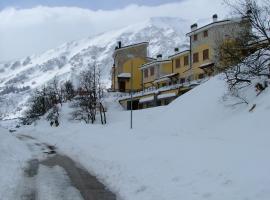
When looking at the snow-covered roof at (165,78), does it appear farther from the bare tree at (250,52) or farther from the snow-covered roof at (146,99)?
the bare tree at (250,52)

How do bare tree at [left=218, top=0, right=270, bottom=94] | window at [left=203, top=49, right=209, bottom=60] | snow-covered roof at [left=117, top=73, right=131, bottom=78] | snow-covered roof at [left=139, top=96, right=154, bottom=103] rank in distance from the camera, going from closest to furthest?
bare tree at [left=218, top=0, right=270, bottom=94] < window at [left=203, top=49, right=209, bottom=60] < snow-covered roof at [left=139, top=96, right=154, bottom=103] < snow-covered roof at [left=117, top=73, right=131, bottom=78]

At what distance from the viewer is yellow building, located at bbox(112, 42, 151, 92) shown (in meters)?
88.9

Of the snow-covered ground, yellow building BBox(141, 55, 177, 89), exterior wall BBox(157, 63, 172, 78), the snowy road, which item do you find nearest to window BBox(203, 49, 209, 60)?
yellow building BBox(141, 55, 177, 89)

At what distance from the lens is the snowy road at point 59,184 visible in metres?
14.8

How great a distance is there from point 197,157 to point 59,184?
5366 millimetres

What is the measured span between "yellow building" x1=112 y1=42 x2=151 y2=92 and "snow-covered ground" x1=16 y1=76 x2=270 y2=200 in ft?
166

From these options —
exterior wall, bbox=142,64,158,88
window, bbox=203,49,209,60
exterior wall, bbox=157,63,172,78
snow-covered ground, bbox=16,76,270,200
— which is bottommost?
snow-covered ground, bbox=16,76,270,200

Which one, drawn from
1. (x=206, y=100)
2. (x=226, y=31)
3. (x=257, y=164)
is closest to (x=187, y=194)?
(x=257, y=164)

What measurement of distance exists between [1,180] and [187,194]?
7802mm

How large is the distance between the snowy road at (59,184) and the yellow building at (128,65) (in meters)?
64.6

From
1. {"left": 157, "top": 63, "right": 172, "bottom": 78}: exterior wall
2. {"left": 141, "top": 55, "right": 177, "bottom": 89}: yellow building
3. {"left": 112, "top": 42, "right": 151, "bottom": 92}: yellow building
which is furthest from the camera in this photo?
{"left": 112, "top": 42, "right": 151, "bottom": 92}: yellow building

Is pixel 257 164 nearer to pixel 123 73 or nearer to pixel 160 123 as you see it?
pixel 160 123

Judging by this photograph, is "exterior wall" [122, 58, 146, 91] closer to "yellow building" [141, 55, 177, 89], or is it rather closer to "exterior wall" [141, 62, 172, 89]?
"yellow building" [141, 55, 177, 89]

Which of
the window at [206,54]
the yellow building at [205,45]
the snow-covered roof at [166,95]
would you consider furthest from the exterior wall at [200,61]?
the snow-covered roof at [166,95]
